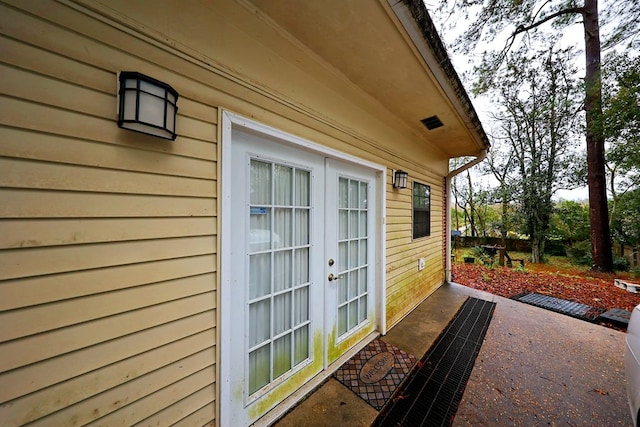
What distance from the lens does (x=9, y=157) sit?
835 millimetres

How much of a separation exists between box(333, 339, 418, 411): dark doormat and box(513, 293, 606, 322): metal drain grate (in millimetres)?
3118

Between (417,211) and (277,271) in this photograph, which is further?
(417,211)

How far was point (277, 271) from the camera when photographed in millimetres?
1764

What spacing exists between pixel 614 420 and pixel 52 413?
3509 millimetres

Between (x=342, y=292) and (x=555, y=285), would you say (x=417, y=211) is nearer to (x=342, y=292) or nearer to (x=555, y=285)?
(x=342, y=292)

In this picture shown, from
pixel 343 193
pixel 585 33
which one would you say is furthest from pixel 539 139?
pixel 343 193

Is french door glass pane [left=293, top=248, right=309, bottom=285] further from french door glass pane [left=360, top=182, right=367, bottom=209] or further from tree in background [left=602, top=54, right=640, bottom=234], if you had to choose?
tree in background [left=602, top=54, right=640, bottom=234]

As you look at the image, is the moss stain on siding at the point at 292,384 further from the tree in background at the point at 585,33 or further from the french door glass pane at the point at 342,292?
the tree in background at the point at 585,33

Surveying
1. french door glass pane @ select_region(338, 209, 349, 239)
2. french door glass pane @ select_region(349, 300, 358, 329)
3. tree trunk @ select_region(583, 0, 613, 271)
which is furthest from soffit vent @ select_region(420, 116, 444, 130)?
tree trunk @ select_region(583, 0, 613, 271)

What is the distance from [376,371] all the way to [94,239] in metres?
2.44

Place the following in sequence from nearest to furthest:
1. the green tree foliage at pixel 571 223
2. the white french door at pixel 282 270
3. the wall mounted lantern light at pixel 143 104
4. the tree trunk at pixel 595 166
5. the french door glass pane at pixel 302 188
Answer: the wall mounted lantern light at pixel 143 104 → the white french door at pixel 282 270 → the french door glass pane at pixel 302 188 → the tree trunk at pixel 595 166 → the green tree foliage at pixel 571 223

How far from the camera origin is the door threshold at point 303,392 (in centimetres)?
164

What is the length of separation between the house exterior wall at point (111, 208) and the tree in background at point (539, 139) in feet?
29.4

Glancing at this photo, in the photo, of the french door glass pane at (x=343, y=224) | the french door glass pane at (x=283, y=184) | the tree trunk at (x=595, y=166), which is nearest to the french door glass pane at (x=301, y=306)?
the french door glass pane at (x=343, y=224)
